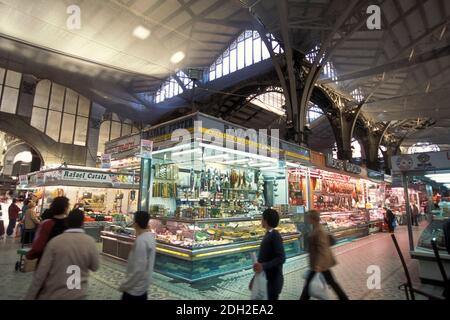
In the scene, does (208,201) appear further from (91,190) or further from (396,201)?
(396,201)

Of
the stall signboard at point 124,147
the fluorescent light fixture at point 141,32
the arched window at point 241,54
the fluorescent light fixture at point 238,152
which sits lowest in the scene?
the fluorescent light fixture at point 238,152

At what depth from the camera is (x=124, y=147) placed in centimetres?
718

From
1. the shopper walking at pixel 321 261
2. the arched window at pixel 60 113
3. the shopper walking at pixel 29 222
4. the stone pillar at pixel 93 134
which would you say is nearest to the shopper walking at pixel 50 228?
the shopper walking at pixel 321 261

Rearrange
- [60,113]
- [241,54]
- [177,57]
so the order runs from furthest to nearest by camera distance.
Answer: [241,54], [60,113], [177,57]

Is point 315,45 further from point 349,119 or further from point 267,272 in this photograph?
point 267,272

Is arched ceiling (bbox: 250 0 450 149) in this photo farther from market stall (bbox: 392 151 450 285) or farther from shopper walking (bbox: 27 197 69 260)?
shopper walking (bbox: 27 197 69 260)

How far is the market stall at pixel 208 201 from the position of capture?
524cm

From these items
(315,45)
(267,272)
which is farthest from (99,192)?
(315,45)

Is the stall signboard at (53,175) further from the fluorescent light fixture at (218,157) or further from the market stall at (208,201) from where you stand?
the fluorescent light fixture at (218,157)

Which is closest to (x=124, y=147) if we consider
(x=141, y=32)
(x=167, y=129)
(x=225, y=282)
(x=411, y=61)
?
(x=167, y=129)

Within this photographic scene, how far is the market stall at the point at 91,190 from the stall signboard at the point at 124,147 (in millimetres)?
2840

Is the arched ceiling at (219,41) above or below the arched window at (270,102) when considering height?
below

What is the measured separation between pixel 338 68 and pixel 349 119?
432 centimetres

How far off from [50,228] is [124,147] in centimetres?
456
